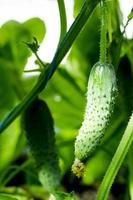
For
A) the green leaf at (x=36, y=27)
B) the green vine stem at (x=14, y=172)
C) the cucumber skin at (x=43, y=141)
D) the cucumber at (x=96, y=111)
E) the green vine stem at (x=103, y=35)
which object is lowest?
the green vine stem at (x=14, y=172)

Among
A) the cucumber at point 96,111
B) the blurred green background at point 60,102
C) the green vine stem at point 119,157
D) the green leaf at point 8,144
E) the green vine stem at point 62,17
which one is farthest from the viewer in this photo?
the green leaf at point 8,144

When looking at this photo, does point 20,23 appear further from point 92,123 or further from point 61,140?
point 92,123

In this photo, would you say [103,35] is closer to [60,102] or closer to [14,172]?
[14,172]

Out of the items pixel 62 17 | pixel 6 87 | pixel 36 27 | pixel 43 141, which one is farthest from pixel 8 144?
pixel 62 17

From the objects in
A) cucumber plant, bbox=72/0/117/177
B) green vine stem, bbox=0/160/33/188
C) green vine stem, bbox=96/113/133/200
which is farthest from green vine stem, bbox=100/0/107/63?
green vine stem, bbox=0/160/33/188

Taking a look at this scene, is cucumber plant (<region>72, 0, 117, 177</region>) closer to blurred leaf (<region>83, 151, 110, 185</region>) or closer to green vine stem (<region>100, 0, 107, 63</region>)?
green vine stem (<region>100, 0, 107, 63</region>)

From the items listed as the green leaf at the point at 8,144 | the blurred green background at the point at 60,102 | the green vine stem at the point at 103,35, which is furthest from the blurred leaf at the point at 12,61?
the green vine stem at the point at 103,35

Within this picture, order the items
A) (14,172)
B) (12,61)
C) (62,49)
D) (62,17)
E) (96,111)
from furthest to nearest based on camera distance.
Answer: (12,61)
(14,172)
(62,17)
(62,49)
(96,111)

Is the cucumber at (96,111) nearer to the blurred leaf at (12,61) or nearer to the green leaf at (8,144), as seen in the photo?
the blurred leaf at (12,61)
